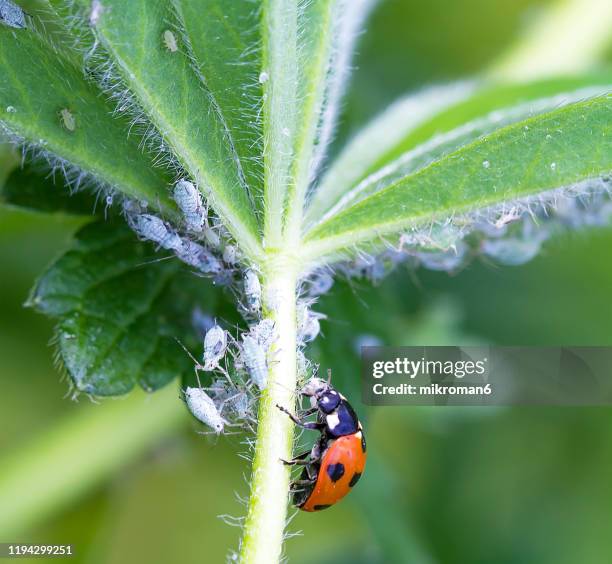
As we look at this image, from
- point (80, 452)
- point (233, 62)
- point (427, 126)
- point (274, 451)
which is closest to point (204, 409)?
point (274, 451)

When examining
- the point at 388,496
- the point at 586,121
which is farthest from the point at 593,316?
the point at 586,121

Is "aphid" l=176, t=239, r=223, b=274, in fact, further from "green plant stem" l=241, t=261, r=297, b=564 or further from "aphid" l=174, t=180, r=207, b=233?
"green plant stem" l=241, t=261, r=297, b=564

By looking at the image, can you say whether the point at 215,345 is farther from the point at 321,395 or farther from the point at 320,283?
the point at 320,283

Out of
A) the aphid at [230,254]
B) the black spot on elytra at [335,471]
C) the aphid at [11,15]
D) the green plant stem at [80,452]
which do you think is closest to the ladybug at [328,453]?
the black spot on elytra at [335,471]

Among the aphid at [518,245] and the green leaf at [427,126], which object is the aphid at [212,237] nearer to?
the green leaf at [427,126]

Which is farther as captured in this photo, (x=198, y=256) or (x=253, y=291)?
(x=198, y=256)

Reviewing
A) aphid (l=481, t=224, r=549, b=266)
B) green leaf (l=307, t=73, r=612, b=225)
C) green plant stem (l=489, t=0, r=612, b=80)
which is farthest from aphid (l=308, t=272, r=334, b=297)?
green plant stem (l=489, t=0, r=612, b=80)
